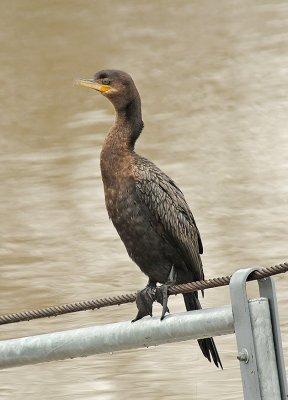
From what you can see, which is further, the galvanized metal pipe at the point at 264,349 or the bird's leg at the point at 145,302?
the bird's leg at the point at 145,302

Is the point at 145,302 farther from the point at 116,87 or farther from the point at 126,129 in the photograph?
the point at 116,87

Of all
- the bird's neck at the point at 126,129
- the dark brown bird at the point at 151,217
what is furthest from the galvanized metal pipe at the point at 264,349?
the bird's neck at the point at 126,129

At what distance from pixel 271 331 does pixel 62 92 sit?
31.1 feet

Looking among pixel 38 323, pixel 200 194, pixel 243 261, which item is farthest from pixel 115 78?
pixel 200 194

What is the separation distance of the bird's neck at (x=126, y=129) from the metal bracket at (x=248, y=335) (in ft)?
7.35

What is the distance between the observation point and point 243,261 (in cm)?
832

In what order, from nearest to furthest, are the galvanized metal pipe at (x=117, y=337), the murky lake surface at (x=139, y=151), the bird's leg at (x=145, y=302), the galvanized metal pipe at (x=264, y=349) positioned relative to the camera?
the galvanized metal pipe at (x=264, y=349)
the galvanized metal pipe at (x=117, y=337)
the bird's leg at (x=145, y=302)
the murky lake surface at (x=139, y=151)

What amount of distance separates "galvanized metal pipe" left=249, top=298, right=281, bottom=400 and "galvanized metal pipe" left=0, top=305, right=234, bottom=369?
0.22 feet

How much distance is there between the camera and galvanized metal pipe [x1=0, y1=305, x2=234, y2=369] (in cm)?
242

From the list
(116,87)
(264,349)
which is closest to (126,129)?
(116,87)

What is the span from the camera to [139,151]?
10.1 m

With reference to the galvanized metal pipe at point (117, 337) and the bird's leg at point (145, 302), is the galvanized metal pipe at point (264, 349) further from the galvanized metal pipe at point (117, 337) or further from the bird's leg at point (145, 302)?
the bird's leg at point (145, 302)

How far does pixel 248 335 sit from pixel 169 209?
2.15m

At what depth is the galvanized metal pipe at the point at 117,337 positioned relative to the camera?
2.42m
